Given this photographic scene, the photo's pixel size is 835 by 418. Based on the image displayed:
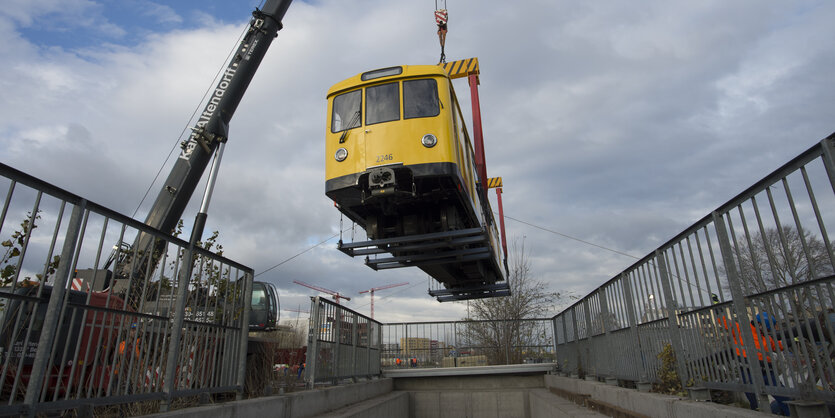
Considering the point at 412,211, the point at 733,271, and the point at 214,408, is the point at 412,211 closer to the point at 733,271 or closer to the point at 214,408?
the point at 214,408

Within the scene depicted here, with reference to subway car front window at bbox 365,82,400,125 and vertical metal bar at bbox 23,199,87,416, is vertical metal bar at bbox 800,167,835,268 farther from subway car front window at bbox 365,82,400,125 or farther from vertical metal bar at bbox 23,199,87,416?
subway car front window at bbox 365,82,400,125

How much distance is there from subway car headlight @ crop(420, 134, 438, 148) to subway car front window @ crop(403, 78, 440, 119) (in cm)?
41

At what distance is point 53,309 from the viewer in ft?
9.93

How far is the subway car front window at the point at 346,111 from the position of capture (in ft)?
24.6

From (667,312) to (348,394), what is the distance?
580 centimetres

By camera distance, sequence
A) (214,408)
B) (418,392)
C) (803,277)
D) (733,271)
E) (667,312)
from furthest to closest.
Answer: (418,392), (667,312), (214,408), (733,271), (803,277)

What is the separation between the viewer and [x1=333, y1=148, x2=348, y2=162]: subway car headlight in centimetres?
719

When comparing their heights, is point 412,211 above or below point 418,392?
above

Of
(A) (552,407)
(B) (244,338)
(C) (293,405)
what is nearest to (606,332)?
(A) (552,407)

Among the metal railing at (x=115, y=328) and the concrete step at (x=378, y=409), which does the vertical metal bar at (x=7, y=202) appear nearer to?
the metal railing at (x=115, y=328)

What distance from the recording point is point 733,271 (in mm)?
3725

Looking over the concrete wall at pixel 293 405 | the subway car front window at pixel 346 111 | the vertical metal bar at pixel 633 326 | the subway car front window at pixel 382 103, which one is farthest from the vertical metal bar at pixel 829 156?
the subway car front window at pixel 346 111

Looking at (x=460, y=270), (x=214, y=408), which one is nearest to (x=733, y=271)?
(x=214, y=408)

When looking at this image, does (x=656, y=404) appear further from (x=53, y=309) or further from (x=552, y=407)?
(x=53, y=309)
